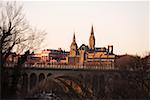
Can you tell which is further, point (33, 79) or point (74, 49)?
point (74, 49)

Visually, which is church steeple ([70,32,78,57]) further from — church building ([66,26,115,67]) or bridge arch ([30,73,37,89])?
bridge arch ([30,73,37,89])

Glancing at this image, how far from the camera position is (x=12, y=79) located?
1234 centimetres

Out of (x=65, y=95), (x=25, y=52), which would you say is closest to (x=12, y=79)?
(x=25, y=52)

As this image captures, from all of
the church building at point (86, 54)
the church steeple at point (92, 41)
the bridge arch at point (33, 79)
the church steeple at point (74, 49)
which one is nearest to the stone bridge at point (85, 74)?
the bridge arch at point (33, 79)

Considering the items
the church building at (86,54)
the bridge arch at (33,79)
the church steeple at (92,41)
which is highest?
the church steeple at (92,41)

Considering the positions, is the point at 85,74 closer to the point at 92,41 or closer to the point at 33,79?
the point at 33,79

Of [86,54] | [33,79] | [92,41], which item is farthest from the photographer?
[92,41]

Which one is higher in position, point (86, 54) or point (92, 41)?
point (92, 41)

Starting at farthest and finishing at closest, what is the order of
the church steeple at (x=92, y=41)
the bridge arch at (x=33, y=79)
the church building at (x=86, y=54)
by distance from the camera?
the church steeple at (x=92, y=41) < the church building at (x=86, y=54) < the bridge arch at (x=33, y=79)

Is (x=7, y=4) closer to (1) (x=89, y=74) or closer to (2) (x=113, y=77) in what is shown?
(2) (x=113, y=77)

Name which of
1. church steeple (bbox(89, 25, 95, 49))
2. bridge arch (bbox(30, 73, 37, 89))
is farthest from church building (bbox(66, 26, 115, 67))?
bridge arch (bbox(30, 73, 37, 89))

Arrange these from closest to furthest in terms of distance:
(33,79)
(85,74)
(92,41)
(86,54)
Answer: (33,79), (85,74), (86,54), (92,41)

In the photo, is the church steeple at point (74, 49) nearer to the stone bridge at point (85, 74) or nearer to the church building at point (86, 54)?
the church building at point (86, 54)

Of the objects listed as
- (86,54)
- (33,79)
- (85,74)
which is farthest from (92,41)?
(33,79)
